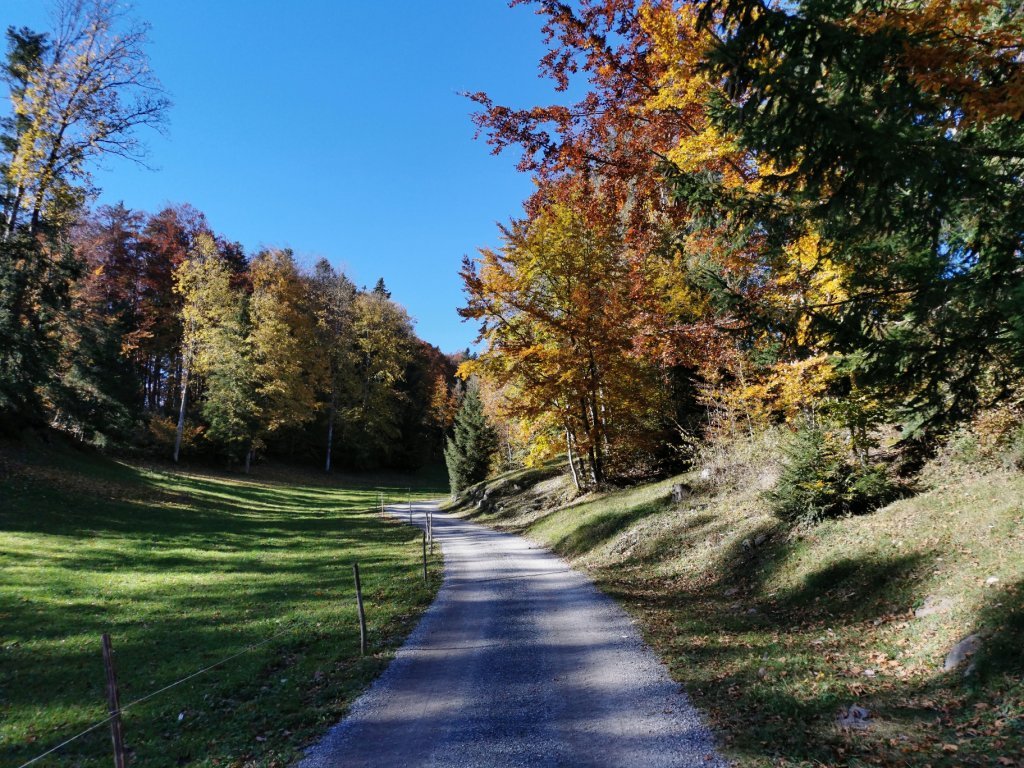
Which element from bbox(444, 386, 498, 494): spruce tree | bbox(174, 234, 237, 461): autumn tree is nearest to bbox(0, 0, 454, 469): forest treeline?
bbox(174, 234, 237, 461): autumn tree

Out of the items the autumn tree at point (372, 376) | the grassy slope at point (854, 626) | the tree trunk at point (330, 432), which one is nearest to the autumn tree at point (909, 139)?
the grassy slope at point (854, 626)

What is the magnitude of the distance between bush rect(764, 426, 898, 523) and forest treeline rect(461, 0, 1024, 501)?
0.06 metres

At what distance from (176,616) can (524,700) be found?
7.96 meters

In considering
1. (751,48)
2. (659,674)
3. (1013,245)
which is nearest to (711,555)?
(659,674)

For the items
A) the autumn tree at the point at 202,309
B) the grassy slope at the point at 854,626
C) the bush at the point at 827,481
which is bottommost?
the grassy slope at the point at 854,626

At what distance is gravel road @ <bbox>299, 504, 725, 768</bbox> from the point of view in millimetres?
5062

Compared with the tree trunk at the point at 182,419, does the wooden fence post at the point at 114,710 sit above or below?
below

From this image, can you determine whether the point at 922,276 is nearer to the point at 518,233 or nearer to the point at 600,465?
the point at 518,233

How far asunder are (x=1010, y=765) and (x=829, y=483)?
6.25 m

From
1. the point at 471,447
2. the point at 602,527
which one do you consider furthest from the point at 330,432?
the point at 602,527

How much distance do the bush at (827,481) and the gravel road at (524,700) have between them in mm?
4149

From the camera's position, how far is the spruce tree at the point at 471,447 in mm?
39656

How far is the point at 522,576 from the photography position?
43.1 ft

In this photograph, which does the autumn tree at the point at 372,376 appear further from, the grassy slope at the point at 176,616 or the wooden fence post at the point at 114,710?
the wooden fence post at the point at 114,710
